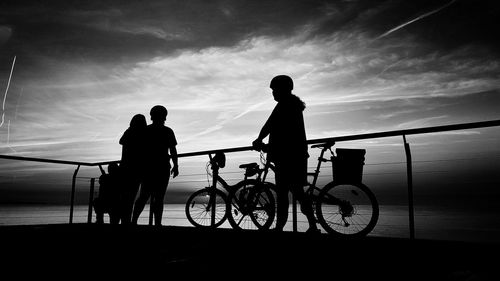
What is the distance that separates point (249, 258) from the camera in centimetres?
233

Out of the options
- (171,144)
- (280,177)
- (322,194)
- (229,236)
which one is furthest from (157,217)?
(322,194)

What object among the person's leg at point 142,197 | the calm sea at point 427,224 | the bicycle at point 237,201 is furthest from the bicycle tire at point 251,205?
the calm sea at point 427,224

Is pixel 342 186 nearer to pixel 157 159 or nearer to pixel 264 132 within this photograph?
pixel 264 132

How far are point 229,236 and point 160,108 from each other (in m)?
1.96

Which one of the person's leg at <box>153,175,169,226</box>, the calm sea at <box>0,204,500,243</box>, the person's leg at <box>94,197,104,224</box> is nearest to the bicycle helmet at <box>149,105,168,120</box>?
the person's leg at <box>153,175,169,226</box>

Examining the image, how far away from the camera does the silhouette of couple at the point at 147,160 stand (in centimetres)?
394

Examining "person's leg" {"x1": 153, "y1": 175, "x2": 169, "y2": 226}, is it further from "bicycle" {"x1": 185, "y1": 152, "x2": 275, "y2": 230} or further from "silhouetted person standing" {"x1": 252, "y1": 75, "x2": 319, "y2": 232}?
"silhouetted person standing" {"x1": 252, "y1": 75, "x2": 319, "y2": 232}

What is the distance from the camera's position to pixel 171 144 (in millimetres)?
4082

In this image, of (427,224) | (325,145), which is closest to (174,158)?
(325,145)

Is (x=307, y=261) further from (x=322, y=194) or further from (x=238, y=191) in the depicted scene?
(x=238, y=191)

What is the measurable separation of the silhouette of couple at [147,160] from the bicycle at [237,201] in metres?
0.74

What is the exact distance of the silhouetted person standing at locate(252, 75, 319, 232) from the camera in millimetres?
3264

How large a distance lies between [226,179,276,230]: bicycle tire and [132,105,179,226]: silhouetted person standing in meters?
1.04

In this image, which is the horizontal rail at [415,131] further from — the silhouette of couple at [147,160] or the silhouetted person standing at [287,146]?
the silhouette of couple at [147,160]
